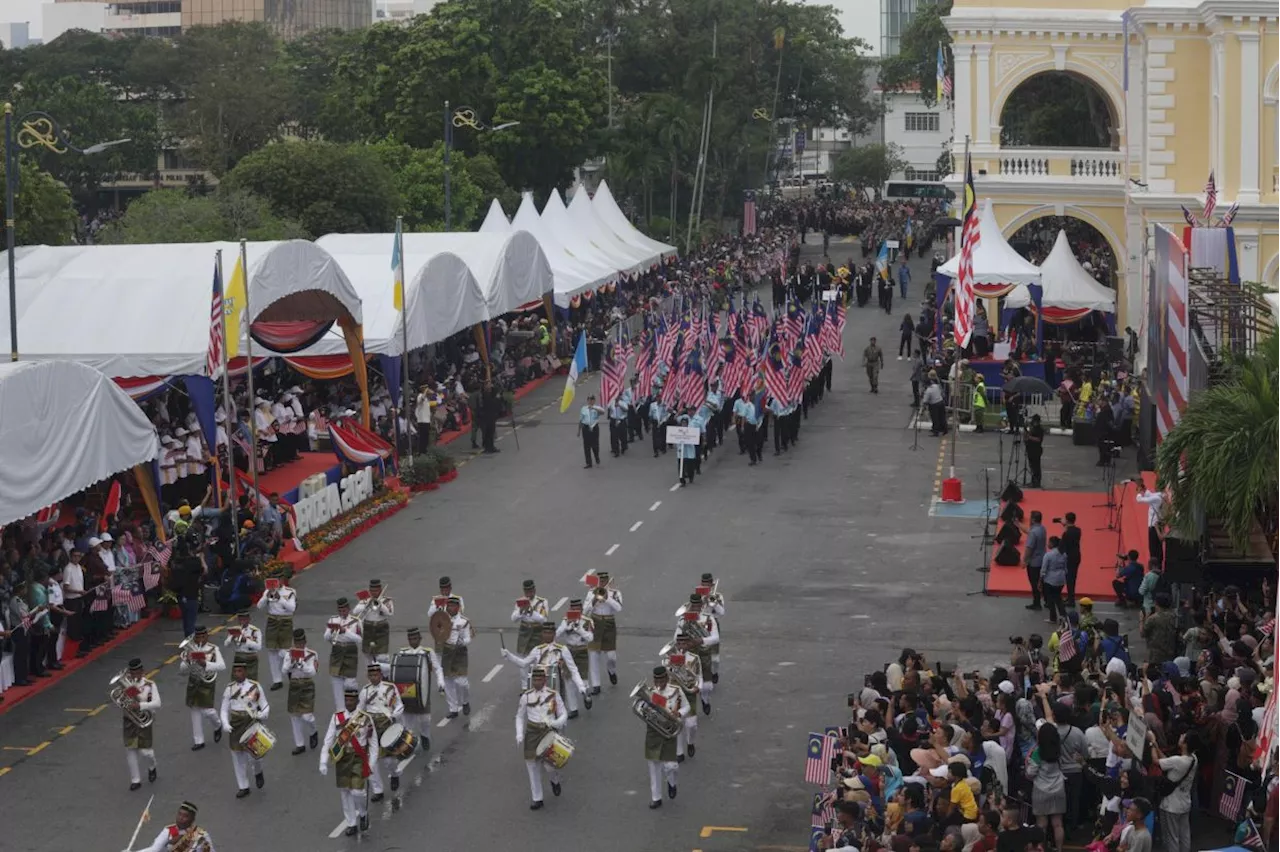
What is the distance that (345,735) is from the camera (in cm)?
1794

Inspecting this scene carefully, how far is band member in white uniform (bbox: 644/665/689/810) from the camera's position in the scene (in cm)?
1875

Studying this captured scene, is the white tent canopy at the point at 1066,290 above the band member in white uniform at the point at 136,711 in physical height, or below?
above

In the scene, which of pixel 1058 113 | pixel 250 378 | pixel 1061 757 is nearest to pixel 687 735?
pixel 1061 757

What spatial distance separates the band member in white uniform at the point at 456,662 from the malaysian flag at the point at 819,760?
18.0 feet

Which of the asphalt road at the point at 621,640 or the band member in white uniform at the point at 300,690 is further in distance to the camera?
the band member in white uniform at the point at 300,690

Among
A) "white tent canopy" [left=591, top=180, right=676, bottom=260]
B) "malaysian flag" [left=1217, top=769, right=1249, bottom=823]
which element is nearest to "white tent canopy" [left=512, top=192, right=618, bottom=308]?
"white tent canopy" [left=591, top=180, right=676, bottom=260]

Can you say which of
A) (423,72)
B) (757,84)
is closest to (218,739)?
(423,72)

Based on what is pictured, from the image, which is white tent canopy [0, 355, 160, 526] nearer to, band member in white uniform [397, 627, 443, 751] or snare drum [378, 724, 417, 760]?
band member in white uniform [397, 627, 443, 751]

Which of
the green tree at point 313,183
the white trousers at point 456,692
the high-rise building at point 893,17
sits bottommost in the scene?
the white trousers at point 456,692

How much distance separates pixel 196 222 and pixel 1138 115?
2447 cm

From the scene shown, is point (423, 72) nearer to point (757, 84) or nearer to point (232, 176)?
point (232, 176)

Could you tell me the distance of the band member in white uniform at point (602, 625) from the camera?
2256 centimetres

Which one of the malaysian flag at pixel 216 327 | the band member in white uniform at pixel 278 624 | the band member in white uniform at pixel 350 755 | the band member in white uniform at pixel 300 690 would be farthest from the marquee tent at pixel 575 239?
the band member in white uniform at pixel 350 755

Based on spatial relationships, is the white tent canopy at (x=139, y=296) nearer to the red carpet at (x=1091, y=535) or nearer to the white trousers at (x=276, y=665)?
the white trousers at (x=276, y=665)
